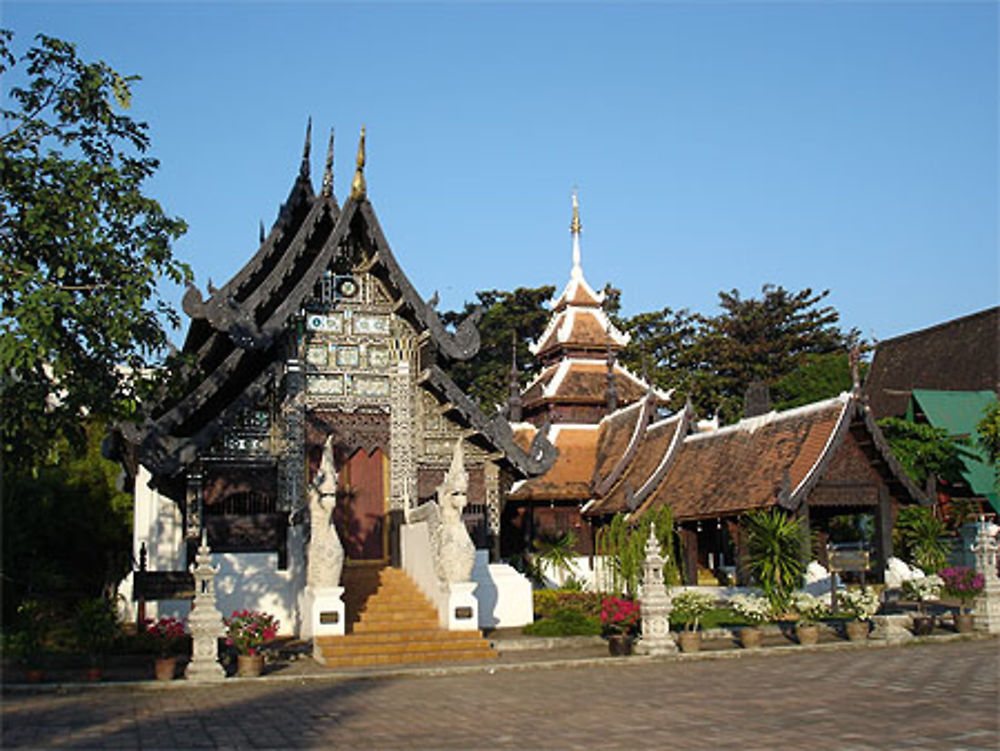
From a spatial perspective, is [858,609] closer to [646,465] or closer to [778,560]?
[778,560]

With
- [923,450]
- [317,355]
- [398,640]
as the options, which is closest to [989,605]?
[398,640]

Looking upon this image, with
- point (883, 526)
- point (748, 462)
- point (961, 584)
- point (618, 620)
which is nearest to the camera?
point (618, 620)

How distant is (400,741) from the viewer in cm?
841

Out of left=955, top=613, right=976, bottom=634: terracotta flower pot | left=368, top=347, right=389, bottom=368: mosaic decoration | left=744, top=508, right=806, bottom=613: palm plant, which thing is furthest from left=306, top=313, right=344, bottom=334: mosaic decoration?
left=955, top=613, right=976, bottom=634: terracotta flower pot

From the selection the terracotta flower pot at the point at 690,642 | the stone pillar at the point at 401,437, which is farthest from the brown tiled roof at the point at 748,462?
the stone pillar at the point at 401,437

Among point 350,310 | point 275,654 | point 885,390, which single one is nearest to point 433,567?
point 275,654

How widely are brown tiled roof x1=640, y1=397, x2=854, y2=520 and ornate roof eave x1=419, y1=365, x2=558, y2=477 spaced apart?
17.7 feet

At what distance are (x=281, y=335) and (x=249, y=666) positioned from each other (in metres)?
6.02

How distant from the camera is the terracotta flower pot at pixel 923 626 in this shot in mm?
16016

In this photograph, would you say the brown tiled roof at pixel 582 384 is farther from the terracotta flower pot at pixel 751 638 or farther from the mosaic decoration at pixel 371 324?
the terracotta flower pot at pixel 751 638

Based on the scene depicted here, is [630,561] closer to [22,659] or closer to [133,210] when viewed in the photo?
[22,659]

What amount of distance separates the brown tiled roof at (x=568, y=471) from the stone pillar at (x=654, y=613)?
34.7ft

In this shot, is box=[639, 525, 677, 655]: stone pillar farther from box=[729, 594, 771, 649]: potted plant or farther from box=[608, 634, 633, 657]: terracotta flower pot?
box=[729, 594, 771, 649]: potted plant

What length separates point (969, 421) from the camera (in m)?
32.6
